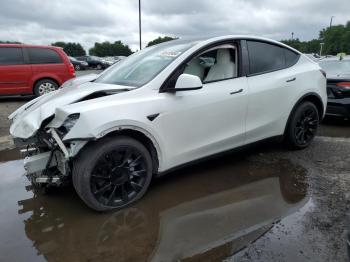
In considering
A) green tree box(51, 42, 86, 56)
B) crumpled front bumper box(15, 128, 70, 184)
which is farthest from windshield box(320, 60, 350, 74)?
green tree box(51, 42, 86, 56)

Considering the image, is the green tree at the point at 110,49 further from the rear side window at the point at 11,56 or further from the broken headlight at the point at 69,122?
the broken headlight at the point at 69,122

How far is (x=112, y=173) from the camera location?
3439 millimetres

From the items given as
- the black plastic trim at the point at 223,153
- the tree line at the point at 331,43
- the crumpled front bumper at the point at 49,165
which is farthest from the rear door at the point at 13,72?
the tree line at the point at 331,43

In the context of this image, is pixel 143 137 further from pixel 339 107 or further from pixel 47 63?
pixel 47 63

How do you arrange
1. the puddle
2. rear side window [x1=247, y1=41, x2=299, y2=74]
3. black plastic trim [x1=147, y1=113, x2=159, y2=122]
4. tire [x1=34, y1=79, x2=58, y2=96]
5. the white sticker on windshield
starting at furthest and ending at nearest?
1. tire [x1=34, y1=79, x2=58, y2=96]
2. rear side window [x1=247, y1=41, x2=299, y2=74]
3. the white sticker on windshield
4. black plastic trim [x1=147, y1=113, x2=159, y2=122]
5. the puddle

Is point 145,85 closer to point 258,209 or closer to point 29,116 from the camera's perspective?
point 29,116

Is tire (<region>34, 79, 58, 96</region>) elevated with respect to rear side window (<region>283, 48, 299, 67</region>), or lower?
lower

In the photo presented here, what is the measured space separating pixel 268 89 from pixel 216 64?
2.40ft

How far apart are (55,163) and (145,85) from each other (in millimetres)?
1173

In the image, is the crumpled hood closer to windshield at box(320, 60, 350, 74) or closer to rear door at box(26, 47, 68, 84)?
windshield at box(320, 60, 350, 74)

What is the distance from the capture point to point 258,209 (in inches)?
139

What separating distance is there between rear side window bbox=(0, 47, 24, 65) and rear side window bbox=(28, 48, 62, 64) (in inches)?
10.9

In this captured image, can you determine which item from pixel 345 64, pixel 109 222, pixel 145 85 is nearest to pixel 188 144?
pixel 145 85

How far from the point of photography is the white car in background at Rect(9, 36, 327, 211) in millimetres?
3309
